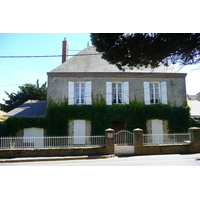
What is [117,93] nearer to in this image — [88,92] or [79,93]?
[88,92]

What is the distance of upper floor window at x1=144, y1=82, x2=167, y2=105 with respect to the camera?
47.5ft

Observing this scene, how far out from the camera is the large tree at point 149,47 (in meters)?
4.25

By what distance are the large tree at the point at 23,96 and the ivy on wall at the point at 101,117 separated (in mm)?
13010

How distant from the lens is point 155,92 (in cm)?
1480

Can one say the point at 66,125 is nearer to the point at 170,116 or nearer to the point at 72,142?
the point at 72,142

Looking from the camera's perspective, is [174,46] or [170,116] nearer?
[174,46]

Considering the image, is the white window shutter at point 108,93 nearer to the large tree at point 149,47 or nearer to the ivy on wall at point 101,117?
the ivy on wall at point 101,117

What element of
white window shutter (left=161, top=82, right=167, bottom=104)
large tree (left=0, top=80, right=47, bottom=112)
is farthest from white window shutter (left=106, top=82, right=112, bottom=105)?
large tree (left=0, top=80, right=47, bottom=112)

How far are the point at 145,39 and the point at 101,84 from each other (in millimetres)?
10105

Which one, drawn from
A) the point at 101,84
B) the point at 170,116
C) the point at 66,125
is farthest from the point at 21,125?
the point at 170,116

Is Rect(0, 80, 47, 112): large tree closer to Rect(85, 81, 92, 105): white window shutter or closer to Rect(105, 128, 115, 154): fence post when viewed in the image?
Rect(85, 81, 92, 105): white window shutter

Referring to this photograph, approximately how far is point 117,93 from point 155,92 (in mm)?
3137

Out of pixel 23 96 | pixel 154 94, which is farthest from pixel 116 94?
pixel 23 96

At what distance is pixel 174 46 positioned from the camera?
434 centimetres
